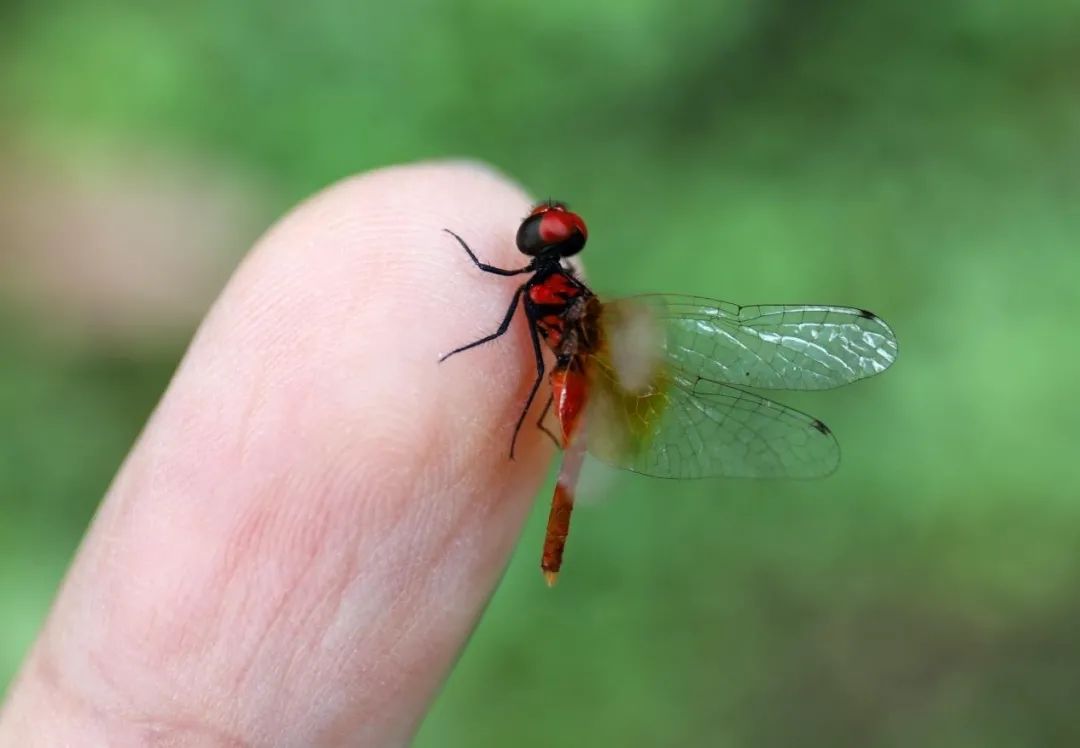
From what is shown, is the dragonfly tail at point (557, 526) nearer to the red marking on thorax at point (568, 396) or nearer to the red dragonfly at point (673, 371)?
the red dragonfly at point (673, 371)

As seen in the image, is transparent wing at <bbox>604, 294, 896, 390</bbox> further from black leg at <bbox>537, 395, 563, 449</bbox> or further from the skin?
the skin

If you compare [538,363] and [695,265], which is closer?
[538,363]

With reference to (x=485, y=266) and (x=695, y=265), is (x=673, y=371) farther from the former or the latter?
(x=695, y=265)

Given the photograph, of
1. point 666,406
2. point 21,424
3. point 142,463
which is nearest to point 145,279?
point 21,424

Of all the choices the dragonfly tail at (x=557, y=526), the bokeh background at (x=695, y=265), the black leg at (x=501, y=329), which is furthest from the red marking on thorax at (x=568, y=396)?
the bokeh background at (x=695, y=265)

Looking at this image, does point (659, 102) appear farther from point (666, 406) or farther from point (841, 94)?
point (666, 406)

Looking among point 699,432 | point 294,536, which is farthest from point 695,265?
point 294,536

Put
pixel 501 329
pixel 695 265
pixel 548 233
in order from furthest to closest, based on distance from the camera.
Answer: pixel 695 265, pixel 548 233, pixel 501 329
